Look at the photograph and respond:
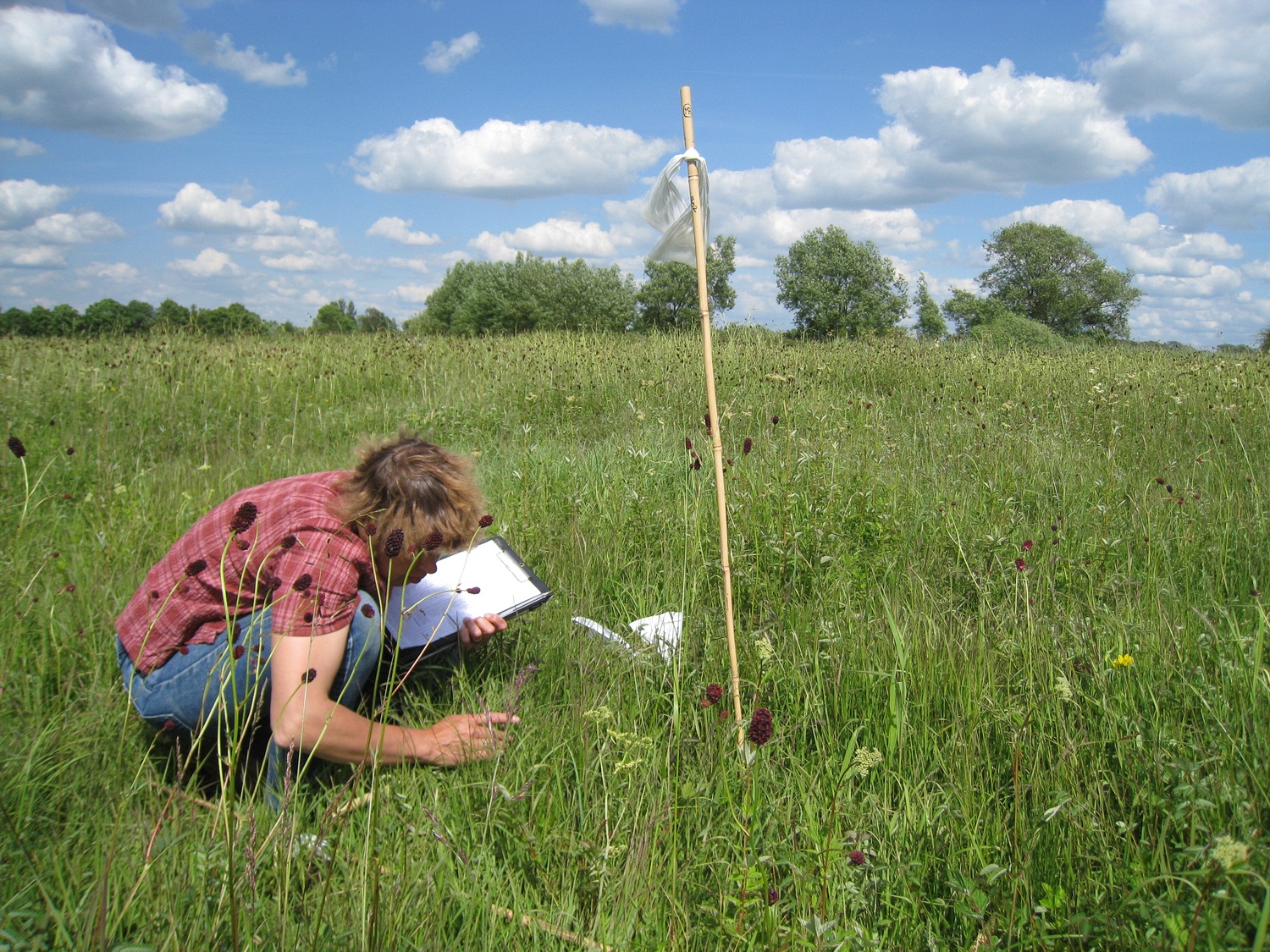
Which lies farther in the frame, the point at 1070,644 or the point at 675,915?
the point at 1070,644

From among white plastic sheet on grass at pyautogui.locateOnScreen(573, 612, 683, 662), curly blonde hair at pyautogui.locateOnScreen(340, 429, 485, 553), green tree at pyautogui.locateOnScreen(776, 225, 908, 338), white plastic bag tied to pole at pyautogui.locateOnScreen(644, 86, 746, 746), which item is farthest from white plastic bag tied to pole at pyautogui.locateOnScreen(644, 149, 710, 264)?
green tree at pyautogui.locateOnScreen(776, 225, 908, 338)

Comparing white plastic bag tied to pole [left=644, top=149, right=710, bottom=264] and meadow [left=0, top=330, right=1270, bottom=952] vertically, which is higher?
white plastic bag tied to pole [left=644, top=149, right=710, bottom=264]

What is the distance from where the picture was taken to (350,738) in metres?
1.93

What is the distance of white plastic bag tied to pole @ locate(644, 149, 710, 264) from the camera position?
215 centimetres

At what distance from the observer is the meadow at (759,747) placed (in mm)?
1429

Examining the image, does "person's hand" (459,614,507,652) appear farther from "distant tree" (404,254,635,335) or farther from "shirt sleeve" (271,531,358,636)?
"distant tree" (404,254,635,335)

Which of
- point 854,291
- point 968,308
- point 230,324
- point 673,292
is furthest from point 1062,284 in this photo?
point 230,324

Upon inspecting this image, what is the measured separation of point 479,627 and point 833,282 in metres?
43.4

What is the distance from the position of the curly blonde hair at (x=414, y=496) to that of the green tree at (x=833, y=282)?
41.3 metres

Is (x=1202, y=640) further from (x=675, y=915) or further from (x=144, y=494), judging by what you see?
(x=144, y=494)

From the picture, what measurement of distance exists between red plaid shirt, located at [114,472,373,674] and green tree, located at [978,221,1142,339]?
2148 inches

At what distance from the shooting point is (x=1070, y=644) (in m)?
2.36

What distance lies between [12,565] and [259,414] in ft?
11.7

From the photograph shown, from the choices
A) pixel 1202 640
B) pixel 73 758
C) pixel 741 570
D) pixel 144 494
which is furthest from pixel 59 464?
pixel 1202 640
